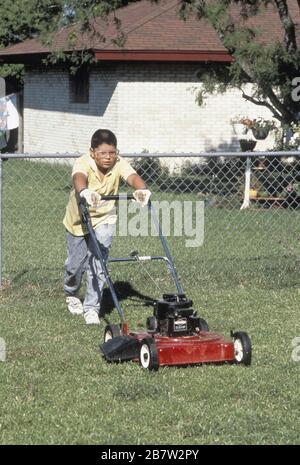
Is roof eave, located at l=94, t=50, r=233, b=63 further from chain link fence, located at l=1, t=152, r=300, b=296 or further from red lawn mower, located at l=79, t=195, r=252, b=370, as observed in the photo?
red lawn mower, located at l=79, t=195, r=252, b=370

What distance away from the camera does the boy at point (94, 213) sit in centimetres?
792

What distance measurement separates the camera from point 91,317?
8.24m

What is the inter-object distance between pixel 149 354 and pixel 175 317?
0.34 metres

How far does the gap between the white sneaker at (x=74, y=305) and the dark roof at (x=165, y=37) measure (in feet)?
43.3

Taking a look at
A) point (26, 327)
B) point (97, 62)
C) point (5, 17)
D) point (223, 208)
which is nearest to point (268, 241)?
point (223, 208)

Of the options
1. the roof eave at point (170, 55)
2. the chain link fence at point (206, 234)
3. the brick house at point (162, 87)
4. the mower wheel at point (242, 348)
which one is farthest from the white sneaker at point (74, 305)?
the roof eave at point (170, 55)

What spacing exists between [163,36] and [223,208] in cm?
835

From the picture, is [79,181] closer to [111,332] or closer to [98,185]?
[98,185]

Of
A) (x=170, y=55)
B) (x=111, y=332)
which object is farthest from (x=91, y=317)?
(x=170, y=55)

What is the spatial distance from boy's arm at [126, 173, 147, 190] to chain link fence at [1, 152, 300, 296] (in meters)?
1.30

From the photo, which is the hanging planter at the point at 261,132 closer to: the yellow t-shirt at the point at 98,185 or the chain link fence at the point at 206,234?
the chain link fence at the point at 206,234

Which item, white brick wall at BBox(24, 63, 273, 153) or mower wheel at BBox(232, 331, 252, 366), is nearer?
mower wheel at BBox(232, 331, 252, 366)

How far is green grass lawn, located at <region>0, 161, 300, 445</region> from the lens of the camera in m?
5.56

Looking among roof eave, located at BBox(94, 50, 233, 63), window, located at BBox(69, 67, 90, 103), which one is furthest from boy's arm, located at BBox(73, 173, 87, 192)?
window, located at BBox(69, 67, 90, 103)
